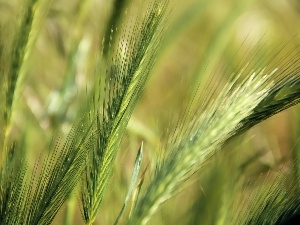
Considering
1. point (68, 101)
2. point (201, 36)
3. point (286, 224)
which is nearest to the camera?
point (286, 224)

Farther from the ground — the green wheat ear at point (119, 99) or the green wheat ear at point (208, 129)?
the green wheat ear at point (119, 99)

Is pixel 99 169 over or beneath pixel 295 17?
beneath

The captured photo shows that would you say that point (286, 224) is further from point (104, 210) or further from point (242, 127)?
point (104, 210)

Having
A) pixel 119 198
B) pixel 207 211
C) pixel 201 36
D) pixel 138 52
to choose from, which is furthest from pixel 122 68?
pixel 201 36

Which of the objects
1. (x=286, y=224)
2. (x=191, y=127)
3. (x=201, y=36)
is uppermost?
(x=201, y=36)

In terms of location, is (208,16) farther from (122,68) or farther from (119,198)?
(122,68)

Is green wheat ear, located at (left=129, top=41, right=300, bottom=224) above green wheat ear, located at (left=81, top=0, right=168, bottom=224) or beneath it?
beneath

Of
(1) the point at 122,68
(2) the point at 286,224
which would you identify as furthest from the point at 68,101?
(2) the point at 286,224

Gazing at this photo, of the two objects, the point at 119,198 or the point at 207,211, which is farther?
the point at 119,198

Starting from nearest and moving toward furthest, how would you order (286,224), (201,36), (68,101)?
1. (286,224)
2. (68,101)
3. (201,36)
